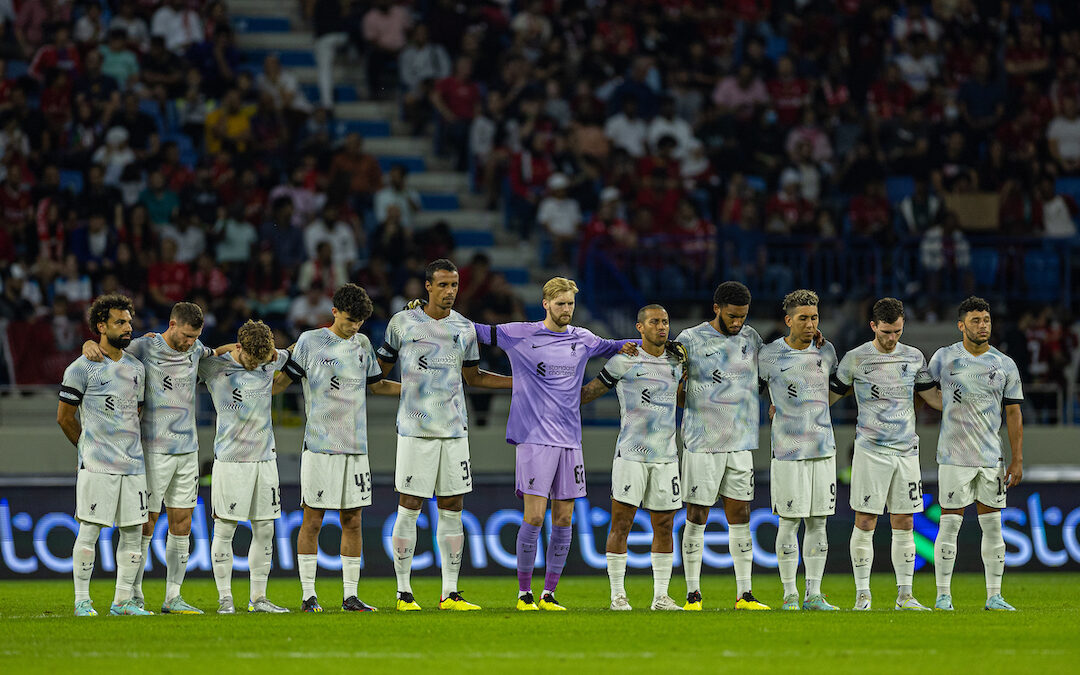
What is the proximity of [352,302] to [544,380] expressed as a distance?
1637mm

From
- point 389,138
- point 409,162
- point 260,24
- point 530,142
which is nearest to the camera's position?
point 530,142

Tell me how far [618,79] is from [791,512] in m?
13.9

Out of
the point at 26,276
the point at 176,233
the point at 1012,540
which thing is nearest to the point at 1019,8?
the point at 1012,540

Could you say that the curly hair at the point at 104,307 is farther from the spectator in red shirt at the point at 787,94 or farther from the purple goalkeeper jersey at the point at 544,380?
the spectator in red shirt at the point at 787,94

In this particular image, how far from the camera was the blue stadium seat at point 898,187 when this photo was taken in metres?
23.7

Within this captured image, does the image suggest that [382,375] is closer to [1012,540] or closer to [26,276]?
[1012,540]

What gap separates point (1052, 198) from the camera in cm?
2342

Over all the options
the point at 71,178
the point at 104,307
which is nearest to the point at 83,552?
the point at 104,307

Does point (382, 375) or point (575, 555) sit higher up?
point (382, 375)

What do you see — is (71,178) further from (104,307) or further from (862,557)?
(862,557)

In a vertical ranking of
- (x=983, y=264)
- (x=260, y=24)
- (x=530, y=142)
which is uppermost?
(x=260, y=24)

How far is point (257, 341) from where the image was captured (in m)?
12.5

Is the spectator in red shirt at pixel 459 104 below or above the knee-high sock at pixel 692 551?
above

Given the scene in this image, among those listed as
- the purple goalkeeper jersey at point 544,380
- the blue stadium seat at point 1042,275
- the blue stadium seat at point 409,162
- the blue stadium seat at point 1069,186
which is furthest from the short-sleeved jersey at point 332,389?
the blue stadium seat at point 1069,186
